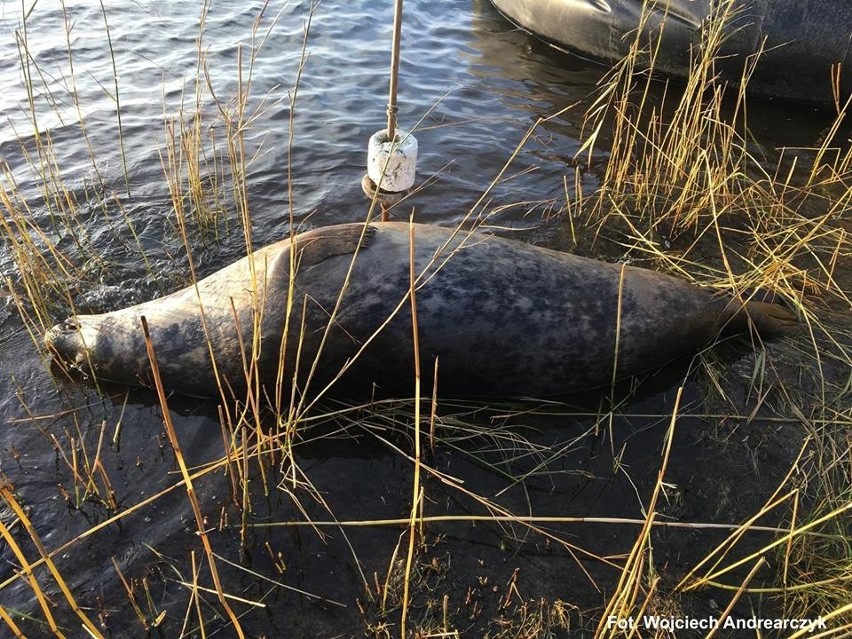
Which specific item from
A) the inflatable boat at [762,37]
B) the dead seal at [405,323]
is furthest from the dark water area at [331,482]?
the inflatable boat at [762,37]

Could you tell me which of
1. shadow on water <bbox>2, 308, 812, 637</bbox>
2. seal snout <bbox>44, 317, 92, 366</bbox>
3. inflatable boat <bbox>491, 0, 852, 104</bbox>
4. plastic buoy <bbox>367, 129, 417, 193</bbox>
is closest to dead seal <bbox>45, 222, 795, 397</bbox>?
seal snout <bbox>44, 317, 92, 366</bbox>

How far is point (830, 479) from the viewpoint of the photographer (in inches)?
110

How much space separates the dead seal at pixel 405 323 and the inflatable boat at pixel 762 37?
3.19m

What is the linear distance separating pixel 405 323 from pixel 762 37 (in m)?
5.15

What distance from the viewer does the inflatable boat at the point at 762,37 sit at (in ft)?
19.4

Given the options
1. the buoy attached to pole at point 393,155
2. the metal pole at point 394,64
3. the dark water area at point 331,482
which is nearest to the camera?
the dark water area at point 331,482

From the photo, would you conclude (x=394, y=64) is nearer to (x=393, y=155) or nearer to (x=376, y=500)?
(x=393, y=155)

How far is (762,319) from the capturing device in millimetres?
3582

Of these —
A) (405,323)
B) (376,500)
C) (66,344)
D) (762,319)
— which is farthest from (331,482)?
(762,319)

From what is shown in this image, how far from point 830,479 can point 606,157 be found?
3.57 metres

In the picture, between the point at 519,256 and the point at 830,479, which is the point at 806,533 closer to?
the point at 830,479

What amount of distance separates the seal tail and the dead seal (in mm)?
23

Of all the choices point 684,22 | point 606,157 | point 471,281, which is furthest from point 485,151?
point 471,281

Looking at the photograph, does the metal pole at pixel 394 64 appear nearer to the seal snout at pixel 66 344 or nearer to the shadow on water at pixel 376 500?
the shadow on water at pixel 376 500
